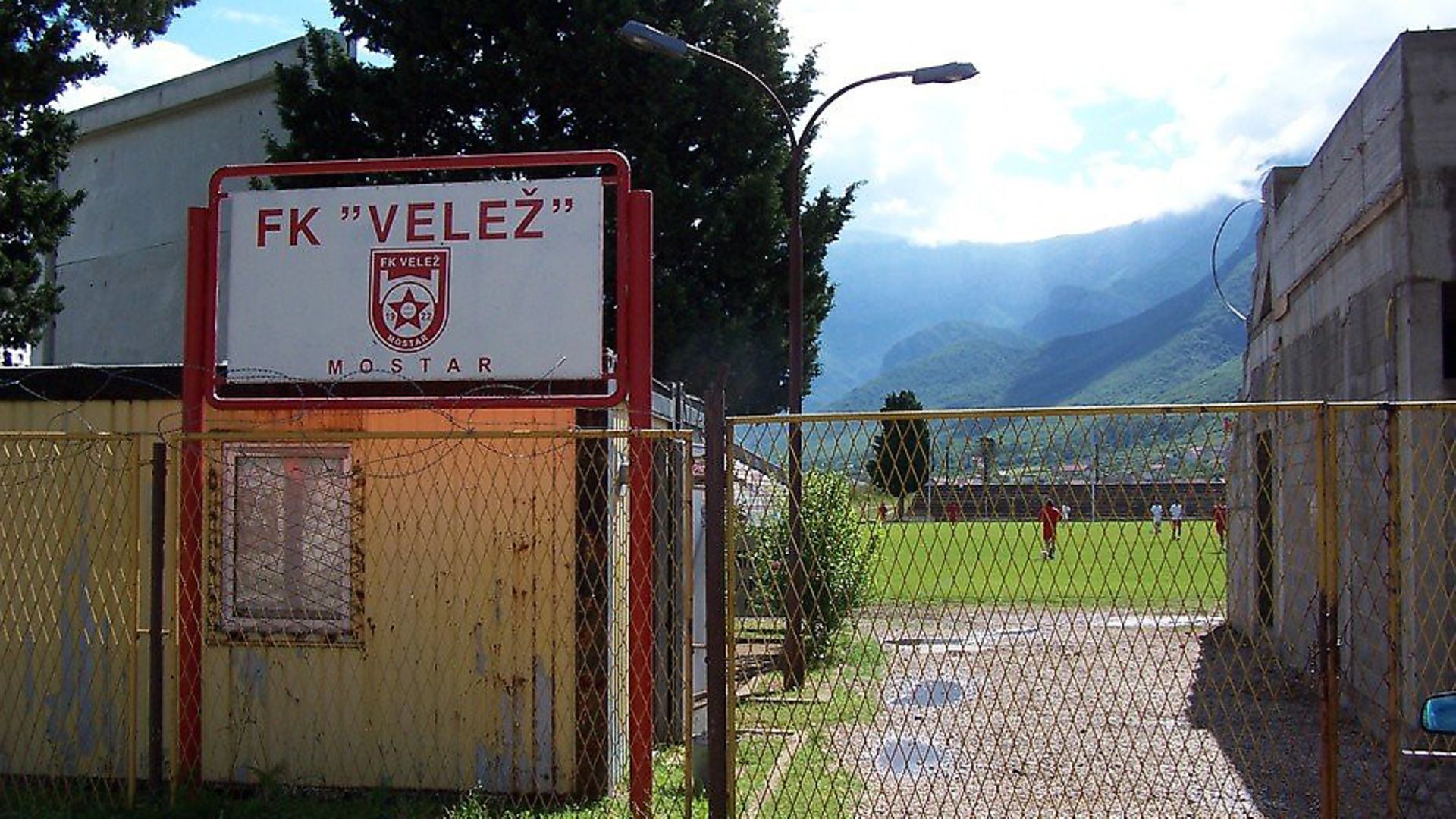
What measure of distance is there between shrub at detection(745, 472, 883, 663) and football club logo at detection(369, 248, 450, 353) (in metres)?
6.22

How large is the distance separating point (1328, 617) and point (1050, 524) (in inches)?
99.8

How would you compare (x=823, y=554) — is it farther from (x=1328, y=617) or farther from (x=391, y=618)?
(x=1328, y=617)

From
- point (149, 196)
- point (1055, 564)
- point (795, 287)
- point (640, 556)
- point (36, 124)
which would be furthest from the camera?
point (149, 196)

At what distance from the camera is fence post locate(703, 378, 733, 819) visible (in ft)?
18.6

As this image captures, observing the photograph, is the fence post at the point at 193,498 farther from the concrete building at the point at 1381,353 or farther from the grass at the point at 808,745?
the concrete building at the point at 1381,353

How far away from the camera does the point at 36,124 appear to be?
62.3 feet

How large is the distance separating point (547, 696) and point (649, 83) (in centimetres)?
1641

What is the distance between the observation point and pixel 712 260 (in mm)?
23047

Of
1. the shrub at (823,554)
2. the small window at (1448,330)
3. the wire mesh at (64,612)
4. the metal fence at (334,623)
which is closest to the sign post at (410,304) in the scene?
the metal fence at (334,623)

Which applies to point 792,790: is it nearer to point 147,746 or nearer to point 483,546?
point 483,546

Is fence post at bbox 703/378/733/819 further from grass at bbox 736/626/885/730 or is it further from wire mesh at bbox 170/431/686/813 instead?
grass at bbox 736/626/885/730

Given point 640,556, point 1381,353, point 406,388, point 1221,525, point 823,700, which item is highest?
point 1381,353

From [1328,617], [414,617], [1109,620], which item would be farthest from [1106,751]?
[414,617]

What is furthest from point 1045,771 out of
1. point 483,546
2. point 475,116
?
point 475,116
